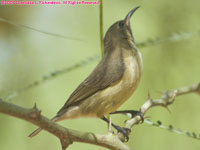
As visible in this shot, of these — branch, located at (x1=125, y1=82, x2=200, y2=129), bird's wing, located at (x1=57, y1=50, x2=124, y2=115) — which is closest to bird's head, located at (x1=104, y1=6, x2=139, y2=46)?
bird's wing, located at (x1=57, y1=50, x2=124, y2=115)

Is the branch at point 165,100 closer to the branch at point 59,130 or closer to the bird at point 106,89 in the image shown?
the bird at point 106,89

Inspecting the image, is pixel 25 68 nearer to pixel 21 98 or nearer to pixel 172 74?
pixel 21 98

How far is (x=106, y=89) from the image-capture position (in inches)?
138

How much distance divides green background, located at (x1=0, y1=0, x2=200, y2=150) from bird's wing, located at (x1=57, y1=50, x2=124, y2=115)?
0.44 m

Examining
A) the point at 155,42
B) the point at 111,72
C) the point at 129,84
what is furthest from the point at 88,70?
the point at 155,42

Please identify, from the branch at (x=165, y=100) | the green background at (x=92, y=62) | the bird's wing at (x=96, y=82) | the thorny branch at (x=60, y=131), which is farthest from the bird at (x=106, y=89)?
the thorny branch at (x=60, y=131)

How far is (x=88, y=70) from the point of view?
16.0ft

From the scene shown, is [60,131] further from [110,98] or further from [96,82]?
[96,82]

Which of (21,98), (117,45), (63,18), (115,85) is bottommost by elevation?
(21,98)

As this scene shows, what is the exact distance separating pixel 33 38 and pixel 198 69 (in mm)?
2348

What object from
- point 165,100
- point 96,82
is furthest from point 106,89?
point 165,100

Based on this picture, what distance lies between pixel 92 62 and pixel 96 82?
1.46 ft

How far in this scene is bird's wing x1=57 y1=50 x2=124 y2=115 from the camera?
11.4 ft

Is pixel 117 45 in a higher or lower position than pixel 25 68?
higher
